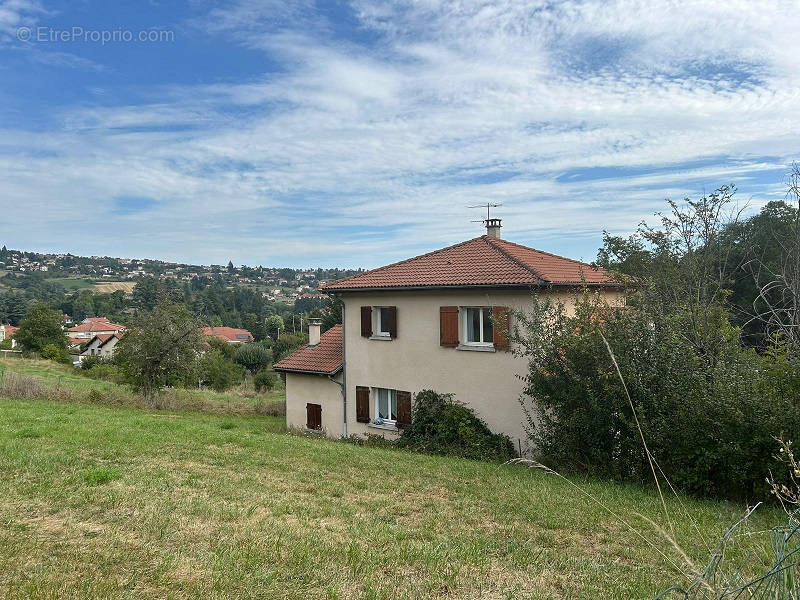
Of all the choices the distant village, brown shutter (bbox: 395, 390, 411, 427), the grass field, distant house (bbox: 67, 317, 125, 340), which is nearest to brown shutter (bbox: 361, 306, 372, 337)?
brown shutter (bbox: 395, 390, 411, 427)

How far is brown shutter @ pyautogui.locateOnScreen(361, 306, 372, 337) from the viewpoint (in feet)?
63.5

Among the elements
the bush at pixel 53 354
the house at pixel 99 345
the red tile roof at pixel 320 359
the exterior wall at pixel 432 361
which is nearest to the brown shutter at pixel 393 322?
the exterior wall at pixel 432 361

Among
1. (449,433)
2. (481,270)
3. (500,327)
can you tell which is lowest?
(449,433)

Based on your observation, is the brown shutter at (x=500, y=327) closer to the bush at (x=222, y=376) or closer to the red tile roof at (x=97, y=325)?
the bush at (x=222, y=376)

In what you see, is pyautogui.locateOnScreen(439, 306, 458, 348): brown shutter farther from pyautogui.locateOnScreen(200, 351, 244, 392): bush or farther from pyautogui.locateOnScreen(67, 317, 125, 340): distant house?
pyautogui.locateOnScreen(67, 317, 125, 340): distant house

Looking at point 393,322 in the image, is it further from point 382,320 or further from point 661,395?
point 661,395

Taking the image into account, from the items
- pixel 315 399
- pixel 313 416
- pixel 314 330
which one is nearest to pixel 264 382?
pixel 314 330

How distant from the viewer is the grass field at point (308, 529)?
4.64 meters

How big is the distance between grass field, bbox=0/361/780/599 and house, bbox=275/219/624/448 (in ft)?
18.4

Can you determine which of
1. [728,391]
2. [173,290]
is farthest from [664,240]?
[173,290]

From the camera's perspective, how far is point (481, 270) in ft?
56.0

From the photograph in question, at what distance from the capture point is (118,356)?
25.1m

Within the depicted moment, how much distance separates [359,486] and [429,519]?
2.05m

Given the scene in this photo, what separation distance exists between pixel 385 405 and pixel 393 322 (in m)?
2.89
